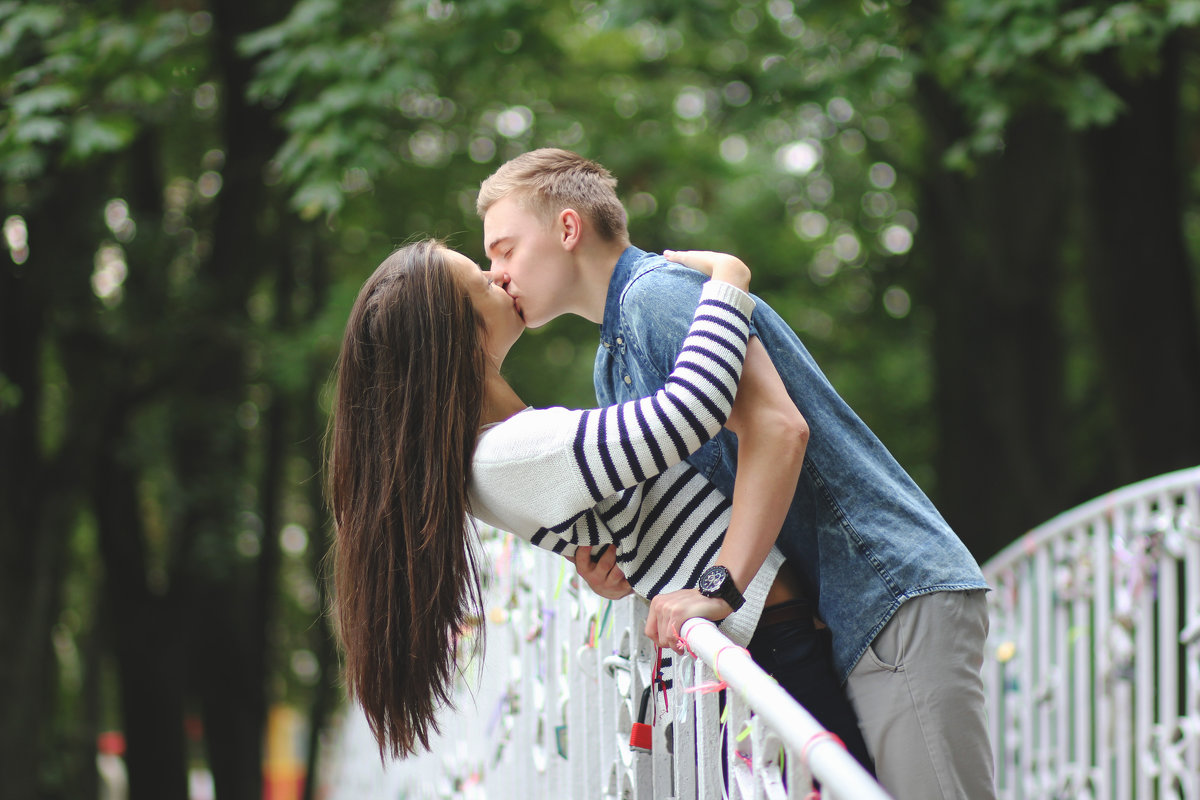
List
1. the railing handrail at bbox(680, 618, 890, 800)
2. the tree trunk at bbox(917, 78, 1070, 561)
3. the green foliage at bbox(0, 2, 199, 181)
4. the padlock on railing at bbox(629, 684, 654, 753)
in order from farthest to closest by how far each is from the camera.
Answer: the tree trunk at bbox(917, 78, 1070, 561)
the green foliage at bbox(0, 2, 199, 181)
the padlock on railing at bbox(629, 684, 654, 753)
the railing handrail at bbox(680, 618, 890, 800)

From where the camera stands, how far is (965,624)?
207cm

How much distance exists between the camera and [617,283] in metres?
2.22

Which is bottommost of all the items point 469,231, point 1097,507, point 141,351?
point 1097,507

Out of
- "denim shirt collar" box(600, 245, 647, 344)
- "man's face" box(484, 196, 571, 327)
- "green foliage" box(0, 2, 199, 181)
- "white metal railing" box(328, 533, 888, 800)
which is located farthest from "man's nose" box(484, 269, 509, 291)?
"green foliage" box(0, 2, 199, 181)

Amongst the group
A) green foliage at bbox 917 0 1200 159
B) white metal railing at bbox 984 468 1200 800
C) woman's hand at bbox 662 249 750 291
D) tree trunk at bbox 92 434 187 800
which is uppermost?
green foliage at bbox 917 0 1200 159

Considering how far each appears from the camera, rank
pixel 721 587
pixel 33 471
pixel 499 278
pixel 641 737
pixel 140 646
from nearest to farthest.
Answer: pixel 721 587 → pixel 641 737 → pixel 499 278 → pixel 33 471 → pixel 140 646

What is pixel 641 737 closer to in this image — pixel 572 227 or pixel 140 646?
pixel 572 227

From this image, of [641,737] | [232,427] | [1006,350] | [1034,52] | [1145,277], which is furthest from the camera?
[232,427]

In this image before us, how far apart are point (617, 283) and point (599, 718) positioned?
104cm

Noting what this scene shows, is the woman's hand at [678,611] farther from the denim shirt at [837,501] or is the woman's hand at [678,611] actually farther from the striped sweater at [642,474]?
the denim shirt at [837,501]

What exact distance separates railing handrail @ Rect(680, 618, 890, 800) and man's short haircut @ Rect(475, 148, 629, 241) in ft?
2.85

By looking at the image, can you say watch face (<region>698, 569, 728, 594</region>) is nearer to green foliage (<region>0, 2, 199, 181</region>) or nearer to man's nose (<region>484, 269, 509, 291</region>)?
man's nose (<region>484, 269, 509, 291</region>)

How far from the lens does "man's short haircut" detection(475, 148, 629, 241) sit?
7.35 ft

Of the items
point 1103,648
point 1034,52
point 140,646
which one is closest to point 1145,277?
point 1034,52
